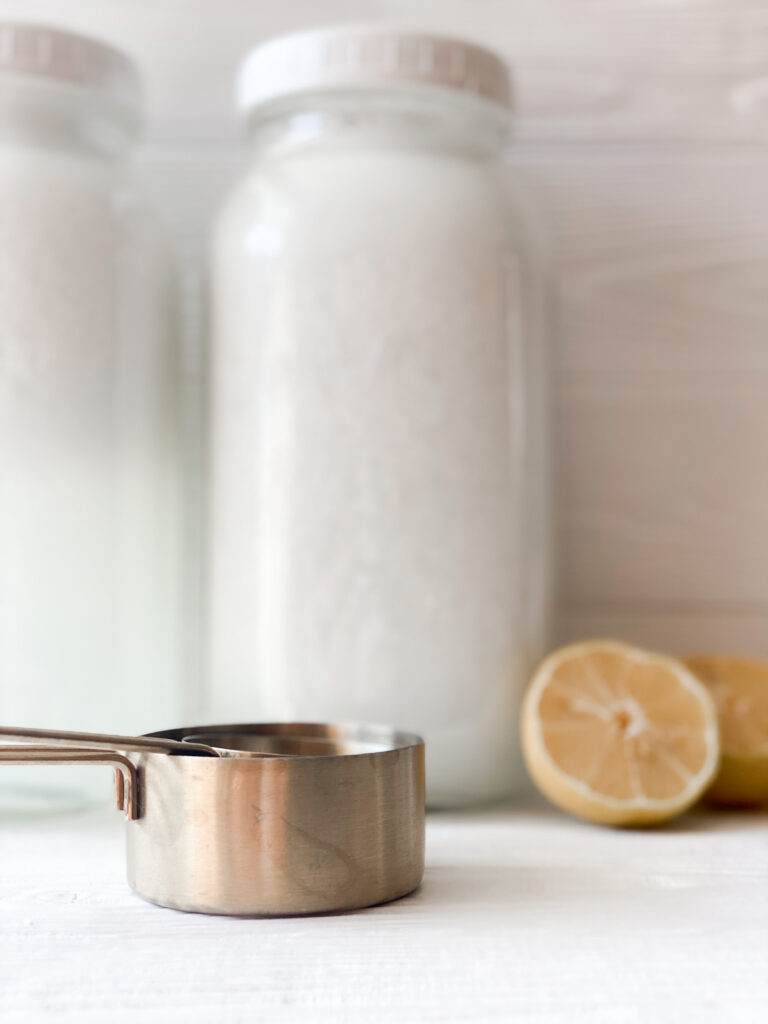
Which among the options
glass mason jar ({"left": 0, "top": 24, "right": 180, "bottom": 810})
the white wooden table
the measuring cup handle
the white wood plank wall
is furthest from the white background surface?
the measuring cup handle

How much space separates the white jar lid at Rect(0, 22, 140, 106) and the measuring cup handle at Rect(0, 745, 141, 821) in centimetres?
41

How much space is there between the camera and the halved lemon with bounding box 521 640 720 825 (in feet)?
2.02

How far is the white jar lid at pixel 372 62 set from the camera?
2.19ft

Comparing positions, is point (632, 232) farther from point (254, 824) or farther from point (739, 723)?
point (254, 824)

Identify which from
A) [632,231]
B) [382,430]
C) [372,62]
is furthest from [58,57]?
[632,231]

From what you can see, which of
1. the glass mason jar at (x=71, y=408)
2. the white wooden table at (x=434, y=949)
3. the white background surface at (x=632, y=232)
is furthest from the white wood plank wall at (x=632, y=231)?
the white wooden table at (x=434, y=949)

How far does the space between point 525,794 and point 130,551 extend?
0.29 m

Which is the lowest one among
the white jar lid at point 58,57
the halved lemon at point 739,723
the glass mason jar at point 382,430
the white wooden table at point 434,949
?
the white wooden table at point 434,949

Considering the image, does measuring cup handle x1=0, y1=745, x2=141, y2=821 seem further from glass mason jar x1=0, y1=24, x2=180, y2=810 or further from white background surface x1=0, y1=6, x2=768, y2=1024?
white background surface x1=0, y1=6, x2=768, y2=1024

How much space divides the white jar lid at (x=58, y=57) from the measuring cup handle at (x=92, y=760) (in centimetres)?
41

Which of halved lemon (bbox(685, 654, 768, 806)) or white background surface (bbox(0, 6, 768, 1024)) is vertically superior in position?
white background surface (bbox(0, 6, 768, 1024))

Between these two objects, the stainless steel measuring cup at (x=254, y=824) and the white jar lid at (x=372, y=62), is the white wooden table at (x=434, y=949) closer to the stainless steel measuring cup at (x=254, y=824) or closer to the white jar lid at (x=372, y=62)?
the stainless steel measuring cup at (x=254, y=824)

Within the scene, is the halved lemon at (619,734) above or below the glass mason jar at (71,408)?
below

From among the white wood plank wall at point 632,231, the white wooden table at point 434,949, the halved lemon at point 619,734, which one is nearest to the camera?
the white wooden table at point 434,949
